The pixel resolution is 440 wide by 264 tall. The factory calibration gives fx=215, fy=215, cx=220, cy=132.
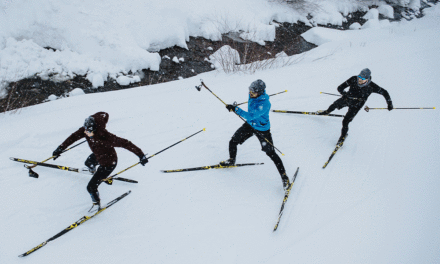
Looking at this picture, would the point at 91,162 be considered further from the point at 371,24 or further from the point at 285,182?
the point at 371,24

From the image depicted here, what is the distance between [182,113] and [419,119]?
7.55 metres

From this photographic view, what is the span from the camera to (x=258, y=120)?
12.1ft

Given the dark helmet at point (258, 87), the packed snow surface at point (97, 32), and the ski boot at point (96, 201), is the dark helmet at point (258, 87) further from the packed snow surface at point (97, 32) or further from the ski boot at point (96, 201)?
the packed snow surface at point (97, 32)

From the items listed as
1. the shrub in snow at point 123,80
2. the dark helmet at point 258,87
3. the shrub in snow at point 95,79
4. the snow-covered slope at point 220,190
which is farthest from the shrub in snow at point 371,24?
the shrub in snow at point 95,79

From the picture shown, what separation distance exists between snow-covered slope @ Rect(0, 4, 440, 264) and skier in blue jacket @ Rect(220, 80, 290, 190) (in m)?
0.78

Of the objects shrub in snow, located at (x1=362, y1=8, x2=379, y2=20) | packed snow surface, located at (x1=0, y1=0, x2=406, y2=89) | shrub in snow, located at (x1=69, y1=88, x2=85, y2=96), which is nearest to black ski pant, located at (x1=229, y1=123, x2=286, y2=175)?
shrub in snow, located at (x1=69, y1=88, x2=85, y2=96)

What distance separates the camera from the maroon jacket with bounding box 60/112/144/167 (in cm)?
290

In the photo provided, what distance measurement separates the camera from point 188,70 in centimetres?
886

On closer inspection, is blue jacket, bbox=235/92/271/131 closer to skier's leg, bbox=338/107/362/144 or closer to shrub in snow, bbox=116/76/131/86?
skier's leg, bbox=338/107/362/144

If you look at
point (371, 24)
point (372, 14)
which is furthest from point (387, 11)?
point (371, 24)

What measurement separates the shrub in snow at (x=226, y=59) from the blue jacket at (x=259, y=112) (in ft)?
16.6

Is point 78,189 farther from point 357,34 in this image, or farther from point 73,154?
point 357,34

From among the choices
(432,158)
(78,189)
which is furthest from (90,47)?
(432,158)

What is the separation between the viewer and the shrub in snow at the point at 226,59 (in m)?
8.47
